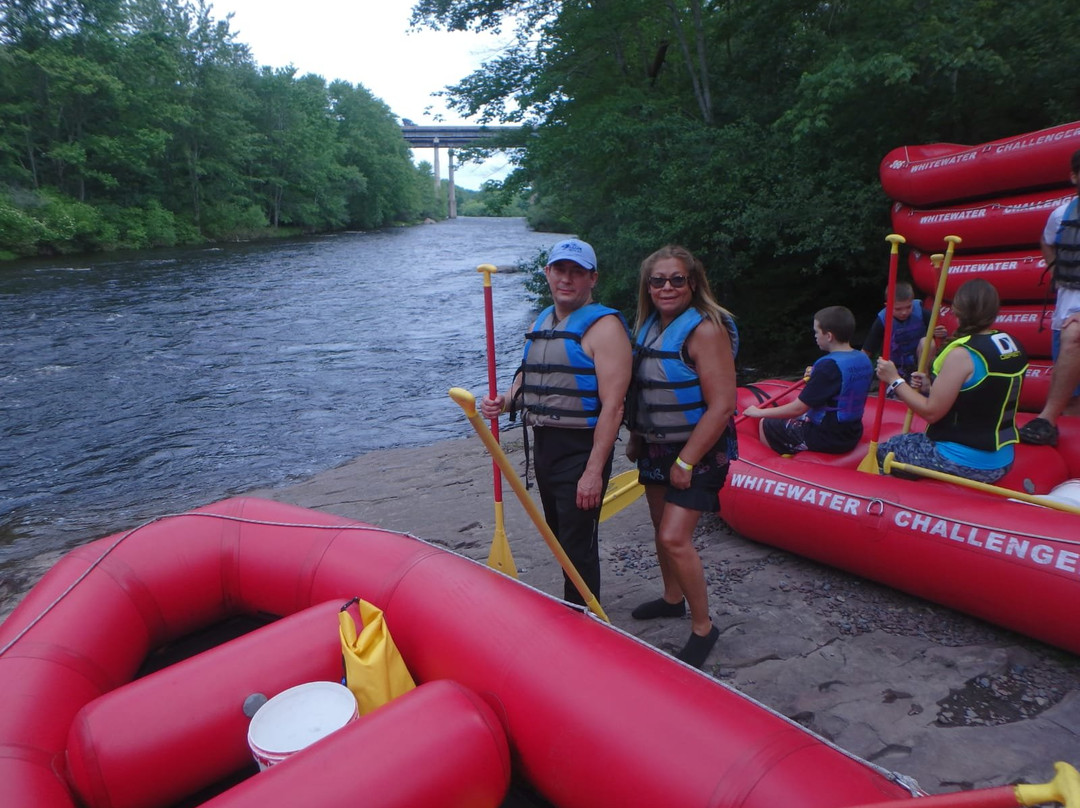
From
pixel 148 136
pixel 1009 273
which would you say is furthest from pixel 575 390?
pixel 148 136

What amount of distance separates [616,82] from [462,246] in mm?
20920

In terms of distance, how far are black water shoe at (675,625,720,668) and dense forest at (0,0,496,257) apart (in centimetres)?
2217

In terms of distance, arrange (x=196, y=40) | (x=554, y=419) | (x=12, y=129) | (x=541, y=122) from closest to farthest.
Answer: (x=554, y=419)
(x=541, y=122)
(x=12, y=129)
(x=196, y=40)

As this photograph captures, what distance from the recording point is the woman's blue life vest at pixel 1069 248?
3.59 m

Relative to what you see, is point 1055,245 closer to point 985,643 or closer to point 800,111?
point 985,643

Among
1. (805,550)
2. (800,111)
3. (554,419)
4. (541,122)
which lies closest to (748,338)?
(800,111)

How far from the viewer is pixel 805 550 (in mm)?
3340

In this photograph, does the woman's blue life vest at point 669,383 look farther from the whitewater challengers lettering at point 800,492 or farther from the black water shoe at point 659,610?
the whitewater challengers lettering at point 800,492

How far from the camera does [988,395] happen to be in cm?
290

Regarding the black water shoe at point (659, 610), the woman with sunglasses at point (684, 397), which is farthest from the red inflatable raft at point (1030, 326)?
the woman with sunglasses at point (684, 397)

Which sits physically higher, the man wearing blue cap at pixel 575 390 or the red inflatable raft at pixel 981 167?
the red inflatable raft at pixel 981 167

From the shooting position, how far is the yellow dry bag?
214cm

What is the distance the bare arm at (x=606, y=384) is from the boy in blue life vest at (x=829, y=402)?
1.66 metres

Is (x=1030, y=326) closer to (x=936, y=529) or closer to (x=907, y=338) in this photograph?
(x=907, y=338)
